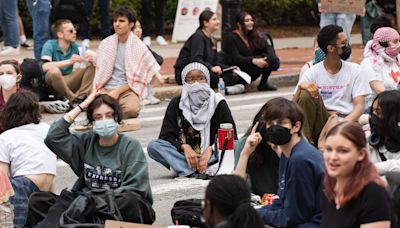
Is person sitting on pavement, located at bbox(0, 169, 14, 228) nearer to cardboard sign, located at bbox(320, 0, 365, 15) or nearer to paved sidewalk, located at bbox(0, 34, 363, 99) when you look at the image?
paved sidewalk, located at bbox(0, 34, 363, 99)

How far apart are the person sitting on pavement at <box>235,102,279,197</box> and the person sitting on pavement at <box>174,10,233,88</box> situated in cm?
684

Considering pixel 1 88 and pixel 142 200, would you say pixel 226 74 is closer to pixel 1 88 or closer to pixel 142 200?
pixel 1 88

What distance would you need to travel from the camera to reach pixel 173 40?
20203 mm

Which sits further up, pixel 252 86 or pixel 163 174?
pixel 163 174

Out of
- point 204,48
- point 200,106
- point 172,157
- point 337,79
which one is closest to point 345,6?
point 204,48

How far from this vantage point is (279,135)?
6945 millimetres

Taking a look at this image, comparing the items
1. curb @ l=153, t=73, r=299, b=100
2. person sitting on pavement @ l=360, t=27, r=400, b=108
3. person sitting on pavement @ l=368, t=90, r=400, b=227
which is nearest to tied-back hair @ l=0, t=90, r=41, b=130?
person sitting on pavement @ l=368, t=90, r=400, b=227

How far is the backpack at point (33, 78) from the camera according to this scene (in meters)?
13.6

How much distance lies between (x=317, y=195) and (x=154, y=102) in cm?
826

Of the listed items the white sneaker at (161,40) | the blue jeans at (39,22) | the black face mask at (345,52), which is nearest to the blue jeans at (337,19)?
the blue jeans at (39,22)

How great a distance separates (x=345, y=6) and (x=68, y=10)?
374 cm

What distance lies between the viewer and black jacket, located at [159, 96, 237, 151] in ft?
32.1

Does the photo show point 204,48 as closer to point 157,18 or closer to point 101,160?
point 157,18

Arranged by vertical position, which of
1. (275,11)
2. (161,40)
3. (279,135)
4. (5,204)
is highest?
(279,135)
